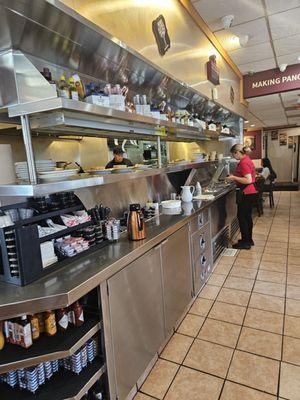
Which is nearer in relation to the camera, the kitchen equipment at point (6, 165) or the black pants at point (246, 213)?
the kitchen equipment at point (6, 165)

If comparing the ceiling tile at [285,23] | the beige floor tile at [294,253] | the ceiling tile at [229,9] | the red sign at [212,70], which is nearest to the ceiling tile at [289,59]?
the ceiling tile at [285,23]

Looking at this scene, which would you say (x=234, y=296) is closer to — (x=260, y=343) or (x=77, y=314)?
(x=260, y=343)

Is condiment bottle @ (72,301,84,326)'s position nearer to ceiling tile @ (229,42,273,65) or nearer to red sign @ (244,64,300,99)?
ceiling tile @ (229,42,273,65)

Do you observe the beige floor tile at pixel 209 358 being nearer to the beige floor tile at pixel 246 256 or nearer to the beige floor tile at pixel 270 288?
the beige floor tile at pixel 270 288

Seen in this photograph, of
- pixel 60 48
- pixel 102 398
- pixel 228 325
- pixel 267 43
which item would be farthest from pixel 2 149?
pixel 267 43

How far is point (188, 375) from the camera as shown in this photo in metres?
1.83

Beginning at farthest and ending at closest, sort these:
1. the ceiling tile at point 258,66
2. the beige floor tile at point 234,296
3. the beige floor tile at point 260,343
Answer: the ceiling tile at point 258,66, the beige floor tile at point 234,296, the beige floor tile at point 260,343

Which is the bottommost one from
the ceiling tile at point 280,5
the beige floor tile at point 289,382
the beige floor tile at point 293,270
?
the beige floor tile at point 289,382

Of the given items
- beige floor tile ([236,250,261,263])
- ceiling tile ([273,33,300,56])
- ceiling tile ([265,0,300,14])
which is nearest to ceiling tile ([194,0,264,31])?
ceiling tile ([265,0,300,14])

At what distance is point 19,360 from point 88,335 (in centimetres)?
31

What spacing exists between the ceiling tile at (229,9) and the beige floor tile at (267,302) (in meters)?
3.28

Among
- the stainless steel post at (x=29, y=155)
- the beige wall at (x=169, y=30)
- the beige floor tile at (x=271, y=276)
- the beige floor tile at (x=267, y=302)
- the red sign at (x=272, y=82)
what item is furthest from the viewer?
the red sign at (x=272, y=82)

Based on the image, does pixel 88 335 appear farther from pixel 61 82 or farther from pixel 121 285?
pixel 61 82

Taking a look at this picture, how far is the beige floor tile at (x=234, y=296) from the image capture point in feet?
8.86
